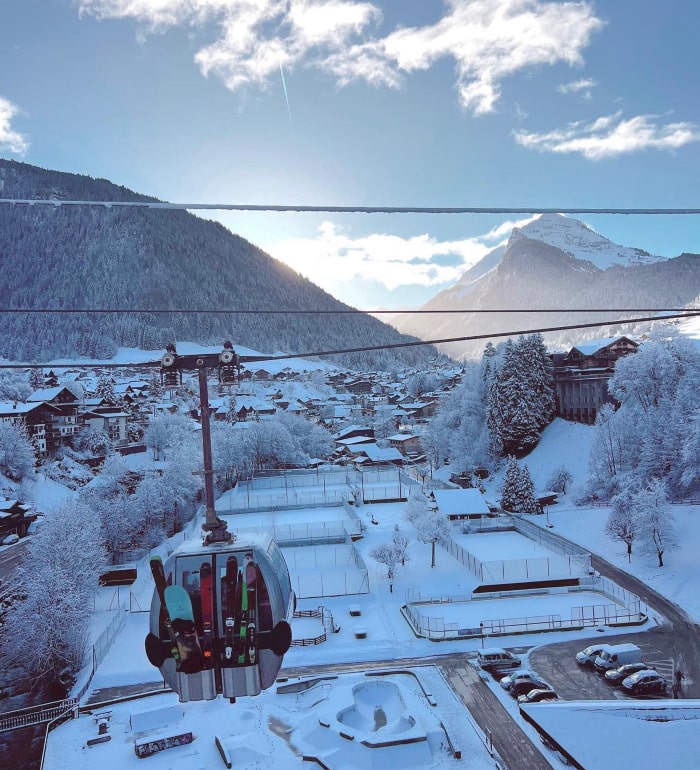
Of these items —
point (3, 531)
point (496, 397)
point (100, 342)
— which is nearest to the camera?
point (3, 531)

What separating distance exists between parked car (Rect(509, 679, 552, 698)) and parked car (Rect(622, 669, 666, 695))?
2699 mm

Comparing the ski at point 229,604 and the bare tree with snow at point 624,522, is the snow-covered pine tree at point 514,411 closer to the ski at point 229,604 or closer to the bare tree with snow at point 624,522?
the bare tree with snow at point 624,522

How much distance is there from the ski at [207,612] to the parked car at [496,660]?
17795mm

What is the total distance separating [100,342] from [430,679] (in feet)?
499

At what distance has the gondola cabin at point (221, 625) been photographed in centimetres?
636

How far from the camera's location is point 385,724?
688 inches

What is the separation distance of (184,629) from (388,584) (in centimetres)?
2575

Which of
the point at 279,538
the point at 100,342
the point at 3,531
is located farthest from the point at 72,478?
the point at 100,342

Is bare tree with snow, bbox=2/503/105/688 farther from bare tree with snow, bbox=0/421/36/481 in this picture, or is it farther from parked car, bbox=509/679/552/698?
bare tree with snow, bbox=0/421/36/481

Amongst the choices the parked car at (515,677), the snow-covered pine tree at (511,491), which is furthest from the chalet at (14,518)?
the parked car at (515,677)

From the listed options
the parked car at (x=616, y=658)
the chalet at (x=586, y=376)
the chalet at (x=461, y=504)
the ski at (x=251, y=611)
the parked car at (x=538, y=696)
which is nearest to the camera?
the ski at (x=251, y=611)

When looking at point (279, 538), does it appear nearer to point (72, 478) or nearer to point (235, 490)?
point (235, 490)

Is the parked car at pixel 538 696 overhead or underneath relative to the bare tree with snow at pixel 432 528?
underneath

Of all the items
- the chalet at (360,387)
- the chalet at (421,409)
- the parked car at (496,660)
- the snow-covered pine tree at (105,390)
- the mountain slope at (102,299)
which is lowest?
the parked car at (496,660)
